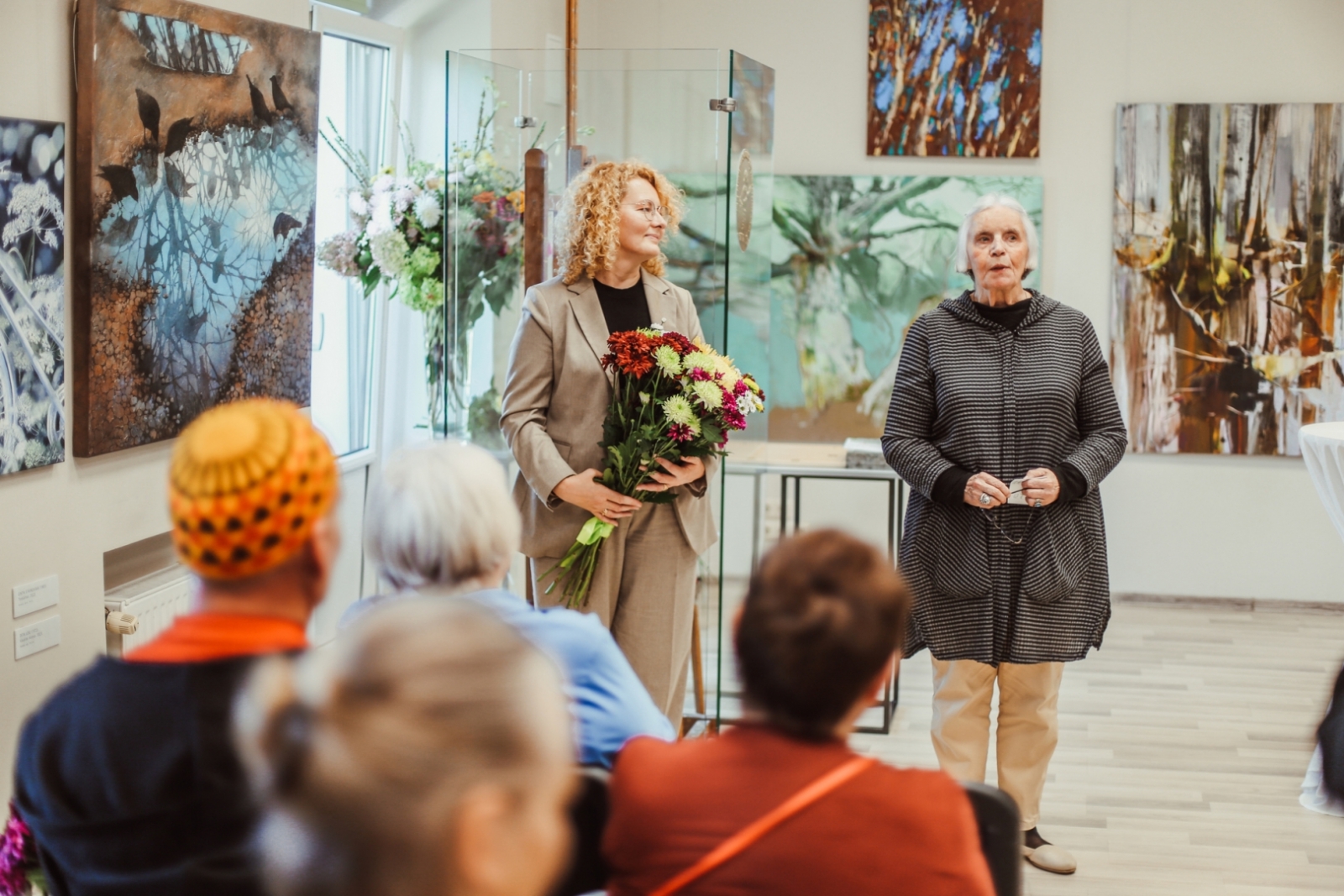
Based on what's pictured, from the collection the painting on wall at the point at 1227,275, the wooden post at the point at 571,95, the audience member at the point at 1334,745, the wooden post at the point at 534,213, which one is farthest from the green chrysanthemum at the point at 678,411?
the painting on wall at the point at 1227,275

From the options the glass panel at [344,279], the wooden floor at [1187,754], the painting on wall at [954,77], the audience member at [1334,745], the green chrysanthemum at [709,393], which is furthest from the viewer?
the painting on wall at [954,77]

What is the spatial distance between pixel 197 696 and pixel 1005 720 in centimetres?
235

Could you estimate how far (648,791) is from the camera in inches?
50.4

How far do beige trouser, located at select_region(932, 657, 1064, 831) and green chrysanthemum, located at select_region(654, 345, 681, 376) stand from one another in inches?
37.3

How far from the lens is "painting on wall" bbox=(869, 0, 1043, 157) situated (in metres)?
5.75

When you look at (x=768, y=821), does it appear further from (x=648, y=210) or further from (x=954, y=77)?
(x=954, y=77)

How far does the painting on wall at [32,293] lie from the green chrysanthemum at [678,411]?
1363 mm

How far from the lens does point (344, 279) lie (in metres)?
4.64

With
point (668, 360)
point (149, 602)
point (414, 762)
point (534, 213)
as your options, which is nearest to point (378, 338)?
point (534, 213)

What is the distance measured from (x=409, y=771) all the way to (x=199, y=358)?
110 inches

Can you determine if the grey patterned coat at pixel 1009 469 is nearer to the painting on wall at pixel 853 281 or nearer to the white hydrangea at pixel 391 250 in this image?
the white hydrangea at pixel 391 250

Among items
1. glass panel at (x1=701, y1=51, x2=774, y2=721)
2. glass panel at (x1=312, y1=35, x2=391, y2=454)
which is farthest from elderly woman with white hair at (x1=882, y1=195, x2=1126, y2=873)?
glass panel at (x1=312, y1=35, x2=391, y2=454)

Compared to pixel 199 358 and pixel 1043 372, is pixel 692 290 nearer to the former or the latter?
pixel 1043 372

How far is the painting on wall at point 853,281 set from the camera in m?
5.91
